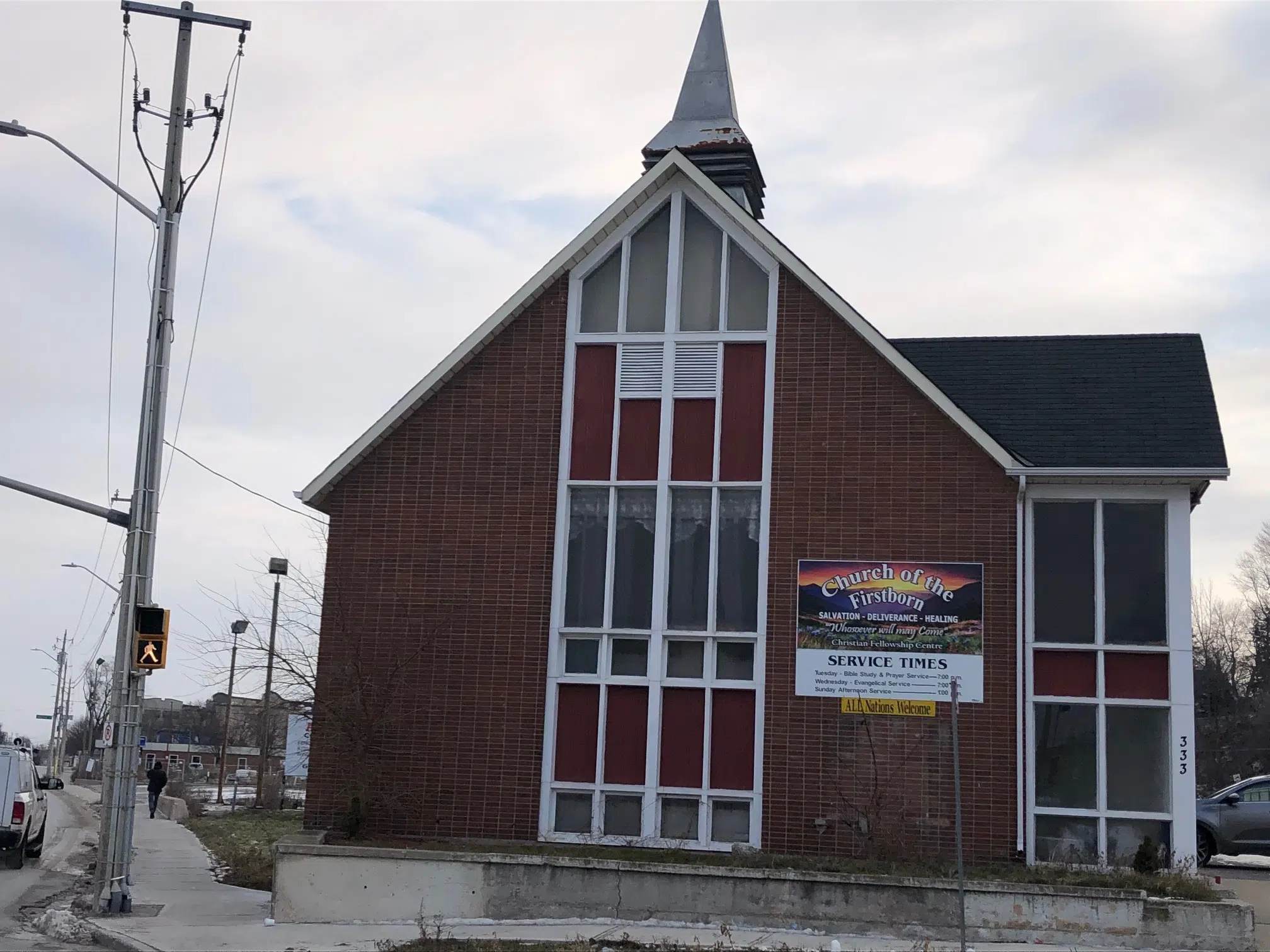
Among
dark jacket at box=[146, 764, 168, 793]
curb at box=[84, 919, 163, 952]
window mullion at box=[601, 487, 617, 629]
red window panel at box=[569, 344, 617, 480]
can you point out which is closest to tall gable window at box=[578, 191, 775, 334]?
red window panel at box=[569, 344, 617, 480]

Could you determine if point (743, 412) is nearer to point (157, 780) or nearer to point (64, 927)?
point (64, 927)

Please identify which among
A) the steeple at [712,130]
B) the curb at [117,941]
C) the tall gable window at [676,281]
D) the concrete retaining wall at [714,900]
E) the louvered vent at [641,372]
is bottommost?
the curb at [117,941]

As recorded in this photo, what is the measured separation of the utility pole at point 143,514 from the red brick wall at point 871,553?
8.11 m

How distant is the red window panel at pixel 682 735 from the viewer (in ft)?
60.2

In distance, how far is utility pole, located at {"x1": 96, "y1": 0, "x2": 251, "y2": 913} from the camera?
1664cm

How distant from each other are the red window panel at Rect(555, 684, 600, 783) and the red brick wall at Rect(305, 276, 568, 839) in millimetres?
325

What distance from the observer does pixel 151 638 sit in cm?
1683

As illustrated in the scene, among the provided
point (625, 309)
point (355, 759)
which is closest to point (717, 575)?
point (625, 309)

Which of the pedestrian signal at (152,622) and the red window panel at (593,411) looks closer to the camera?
the pedestrian signal at (152,622)

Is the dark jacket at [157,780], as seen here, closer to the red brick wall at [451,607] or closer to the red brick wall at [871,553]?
the red brick wall at [451,607]

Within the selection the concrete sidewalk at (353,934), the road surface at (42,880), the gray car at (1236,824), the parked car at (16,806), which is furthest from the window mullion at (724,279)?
the parked car at (16,806)

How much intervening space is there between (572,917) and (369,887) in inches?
98.1

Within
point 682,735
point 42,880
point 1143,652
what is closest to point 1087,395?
point 1143,652

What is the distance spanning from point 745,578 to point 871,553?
1.77 meters
